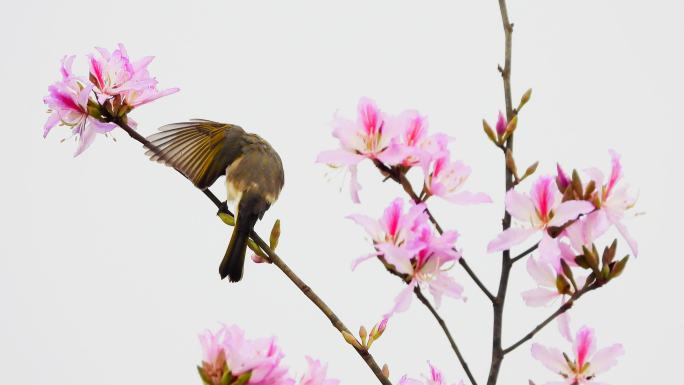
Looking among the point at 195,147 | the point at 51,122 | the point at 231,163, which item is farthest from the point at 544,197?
the point at 231,163

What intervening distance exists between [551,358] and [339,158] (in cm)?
65

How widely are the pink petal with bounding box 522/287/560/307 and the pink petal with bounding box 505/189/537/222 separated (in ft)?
0.65

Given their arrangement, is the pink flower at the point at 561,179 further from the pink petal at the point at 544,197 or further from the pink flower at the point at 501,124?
the pink flower at the point at 501,124

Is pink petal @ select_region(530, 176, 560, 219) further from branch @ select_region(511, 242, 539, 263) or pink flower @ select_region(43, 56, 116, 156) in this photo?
pink flower @ select_region(43, 56, 116, 156)

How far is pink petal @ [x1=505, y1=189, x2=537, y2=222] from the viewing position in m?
1.67

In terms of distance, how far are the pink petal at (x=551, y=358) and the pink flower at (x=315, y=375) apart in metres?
0.45

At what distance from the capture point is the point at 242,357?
152 centimetres

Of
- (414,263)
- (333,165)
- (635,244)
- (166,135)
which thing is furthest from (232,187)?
(635,244)

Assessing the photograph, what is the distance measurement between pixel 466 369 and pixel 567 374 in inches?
13.9

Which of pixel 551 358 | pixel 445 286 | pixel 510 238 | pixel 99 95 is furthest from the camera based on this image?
pixel 99 95

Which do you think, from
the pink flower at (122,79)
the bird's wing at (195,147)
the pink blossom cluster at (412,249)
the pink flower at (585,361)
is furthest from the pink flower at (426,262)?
the bird's wing at (195,147)

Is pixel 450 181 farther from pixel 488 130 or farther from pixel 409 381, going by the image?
pixel 409 381

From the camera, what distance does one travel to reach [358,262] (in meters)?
1.67

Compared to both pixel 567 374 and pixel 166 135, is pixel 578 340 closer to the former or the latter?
pixel 567 374
